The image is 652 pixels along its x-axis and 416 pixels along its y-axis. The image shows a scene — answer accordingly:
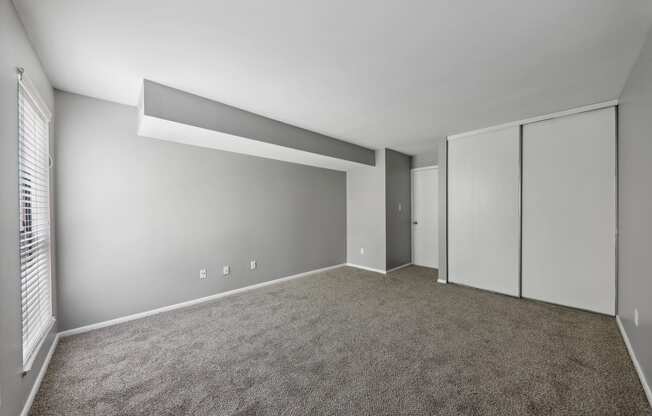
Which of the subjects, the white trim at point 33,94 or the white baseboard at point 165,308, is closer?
the white trim at point 33,94

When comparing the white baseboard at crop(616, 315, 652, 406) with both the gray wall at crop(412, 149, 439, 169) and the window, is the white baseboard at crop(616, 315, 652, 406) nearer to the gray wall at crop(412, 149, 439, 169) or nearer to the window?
the gray wall at crop(412, 149, 439, 169)

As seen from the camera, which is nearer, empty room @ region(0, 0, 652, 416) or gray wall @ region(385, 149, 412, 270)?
empty room @ region(0, 0, 652, 416)

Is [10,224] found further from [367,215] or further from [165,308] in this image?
[367,215]

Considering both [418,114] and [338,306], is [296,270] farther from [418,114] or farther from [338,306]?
[418,114]

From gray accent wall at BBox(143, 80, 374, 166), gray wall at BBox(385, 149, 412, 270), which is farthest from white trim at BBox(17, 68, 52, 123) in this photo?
gray wall at BBox(385, 149, 412, 270)

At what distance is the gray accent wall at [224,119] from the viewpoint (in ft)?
7.94

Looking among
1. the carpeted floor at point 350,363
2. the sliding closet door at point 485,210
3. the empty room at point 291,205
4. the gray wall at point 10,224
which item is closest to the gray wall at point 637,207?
the empty room at point 291,205

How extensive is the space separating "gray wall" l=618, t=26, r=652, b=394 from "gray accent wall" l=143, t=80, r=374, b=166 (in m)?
3.24

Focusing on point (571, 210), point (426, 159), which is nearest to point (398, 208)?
point (426, 159)

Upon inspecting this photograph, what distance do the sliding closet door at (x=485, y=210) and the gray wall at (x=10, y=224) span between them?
15.4 feet

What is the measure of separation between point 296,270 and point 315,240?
0.69m

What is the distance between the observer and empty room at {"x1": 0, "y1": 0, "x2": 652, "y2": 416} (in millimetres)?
1628

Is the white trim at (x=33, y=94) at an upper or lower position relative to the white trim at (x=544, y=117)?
lower

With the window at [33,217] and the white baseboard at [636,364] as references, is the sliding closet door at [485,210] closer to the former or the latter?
the white baseboard at [636,364]
